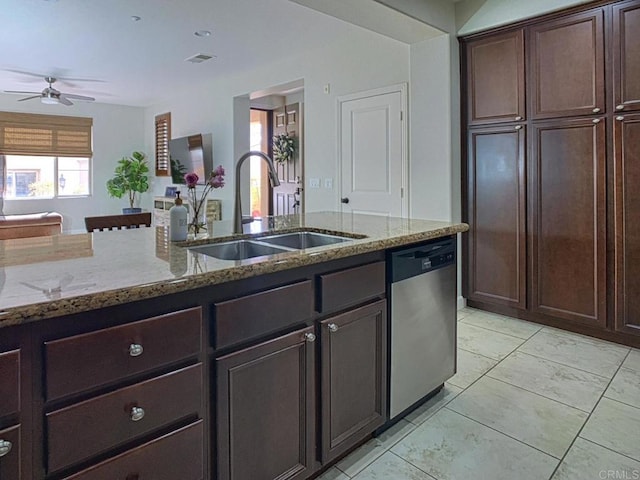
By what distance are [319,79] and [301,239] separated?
3.20 meters

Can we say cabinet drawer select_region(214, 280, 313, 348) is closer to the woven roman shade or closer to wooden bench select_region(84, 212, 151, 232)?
wooden bench select_region(84, 212, 151, 232)

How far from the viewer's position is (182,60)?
5297 mm

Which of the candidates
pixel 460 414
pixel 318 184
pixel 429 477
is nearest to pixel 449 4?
pixel 318 184

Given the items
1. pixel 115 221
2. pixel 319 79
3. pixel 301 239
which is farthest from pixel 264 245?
pixel 319 79

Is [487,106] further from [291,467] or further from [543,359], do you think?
[291,467]

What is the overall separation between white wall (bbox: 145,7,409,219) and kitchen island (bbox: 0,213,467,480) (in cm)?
286

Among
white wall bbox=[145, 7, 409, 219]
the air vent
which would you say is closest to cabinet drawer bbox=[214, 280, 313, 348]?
white wall bbox=[145, 7, 409, 219]

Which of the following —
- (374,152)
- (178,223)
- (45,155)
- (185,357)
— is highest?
(45,155)

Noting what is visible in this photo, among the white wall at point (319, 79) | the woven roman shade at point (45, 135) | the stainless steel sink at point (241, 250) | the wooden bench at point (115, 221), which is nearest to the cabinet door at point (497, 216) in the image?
the white wall at point (319, 79)

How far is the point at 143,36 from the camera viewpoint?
4.38 m

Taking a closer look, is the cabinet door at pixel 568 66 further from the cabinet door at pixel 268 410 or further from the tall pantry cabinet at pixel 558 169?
the cabinet door at pixel 268 410

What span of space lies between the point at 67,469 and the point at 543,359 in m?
2.79

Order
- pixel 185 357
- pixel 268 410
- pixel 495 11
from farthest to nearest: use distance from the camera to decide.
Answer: pixel 495 11
pixel 268 410
pixel 185 357

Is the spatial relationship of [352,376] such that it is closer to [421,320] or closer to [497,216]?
[421,320]
